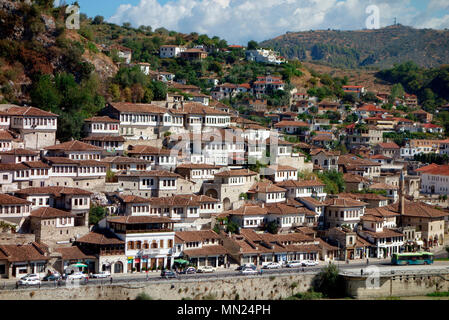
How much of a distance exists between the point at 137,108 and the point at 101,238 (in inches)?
881

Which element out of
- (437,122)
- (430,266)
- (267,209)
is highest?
(437,122)

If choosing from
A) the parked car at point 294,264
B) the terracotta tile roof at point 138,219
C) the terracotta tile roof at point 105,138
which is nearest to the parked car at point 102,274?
the terracotta tile roof at point 138,219

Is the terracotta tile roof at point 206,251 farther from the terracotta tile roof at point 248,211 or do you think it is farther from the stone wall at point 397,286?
the stone wall at point 397,286

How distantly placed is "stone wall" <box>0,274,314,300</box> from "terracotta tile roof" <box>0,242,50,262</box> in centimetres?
485

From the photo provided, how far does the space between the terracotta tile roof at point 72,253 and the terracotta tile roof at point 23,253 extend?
5.16 ft

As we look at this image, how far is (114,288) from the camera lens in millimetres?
50406

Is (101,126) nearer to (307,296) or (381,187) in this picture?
(307,296)

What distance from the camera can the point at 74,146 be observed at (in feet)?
212

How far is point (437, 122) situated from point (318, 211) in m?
64.1

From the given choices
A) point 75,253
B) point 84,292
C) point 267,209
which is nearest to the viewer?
point 84,292

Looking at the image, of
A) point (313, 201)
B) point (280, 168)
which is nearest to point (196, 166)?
point (280, 168)

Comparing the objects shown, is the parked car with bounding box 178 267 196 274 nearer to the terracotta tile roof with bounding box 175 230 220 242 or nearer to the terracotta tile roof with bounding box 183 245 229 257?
the terracotta tile roof with bounding box 183 245 229 257
